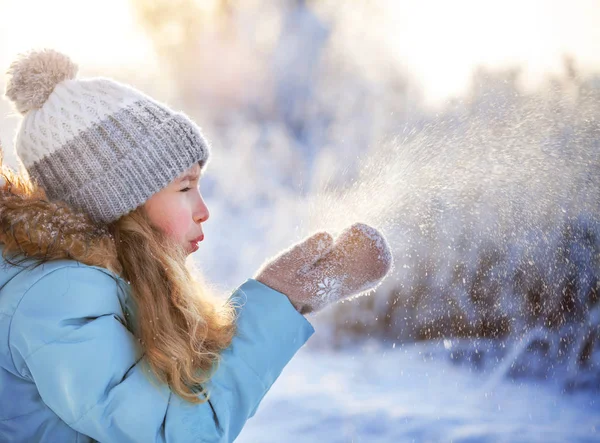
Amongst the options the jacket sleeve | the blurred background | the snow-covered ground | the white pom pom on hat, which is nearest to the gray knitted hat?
the white pom pom on hat

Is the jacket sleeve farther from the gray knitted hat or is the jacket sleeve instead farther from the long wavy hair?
the gray knitted hat

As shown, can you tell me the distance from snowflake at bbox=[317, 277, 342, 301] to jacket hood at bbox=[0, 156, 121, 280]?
1.32ft

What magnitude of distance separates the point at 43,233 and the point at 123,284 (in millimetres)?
171

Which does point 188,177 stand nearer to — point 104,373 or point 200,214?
point 200,214

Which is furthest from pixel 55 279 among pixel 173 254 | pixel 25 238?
pixel 173 254

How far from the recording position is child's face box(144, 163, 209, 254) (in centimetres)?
121

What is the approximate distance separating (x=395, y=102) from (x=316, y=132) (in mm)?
469

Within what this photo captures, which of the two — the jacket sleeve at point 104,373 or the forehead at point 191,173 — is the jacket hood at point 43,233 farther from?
the forehead at point 191,173

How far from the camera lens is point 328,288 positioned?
3.71 ft

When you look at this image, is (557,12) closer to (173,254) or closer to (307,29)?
(307,29)

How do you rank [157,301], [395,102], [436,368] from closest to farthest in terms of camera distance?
[157,301] < [436,368] < [395,102]

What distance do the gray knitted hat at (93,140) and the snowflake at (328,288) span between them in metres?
0.40

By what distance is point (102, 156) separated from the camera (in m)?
1.16

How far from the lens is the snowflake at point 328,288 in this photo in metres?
1.12
